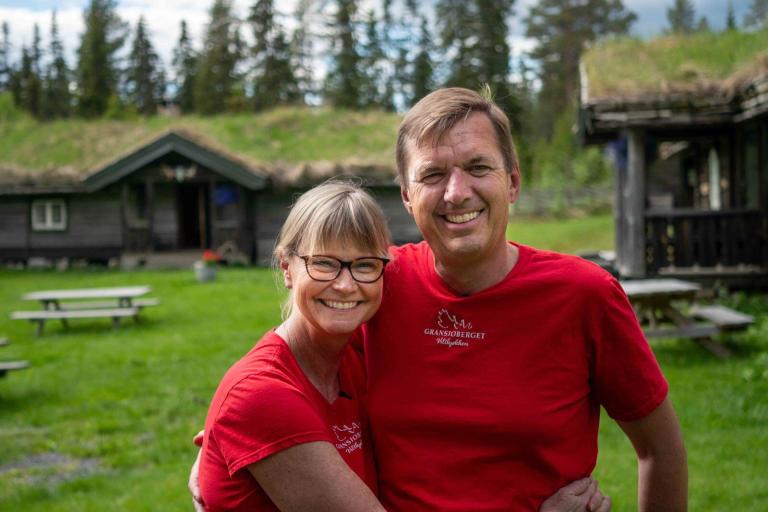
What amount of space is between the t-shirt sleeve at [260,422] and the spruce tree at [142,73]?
6995 cm

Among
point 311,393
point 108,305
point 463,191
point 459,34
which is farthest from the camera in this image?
point 459,34

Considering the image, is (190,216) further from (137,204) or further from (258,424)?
(258,424)

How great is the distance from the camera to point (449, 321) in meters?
2.37

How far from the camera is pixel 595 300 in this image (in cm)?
224

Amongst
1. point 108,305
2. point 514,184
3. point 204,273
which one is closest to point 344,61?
point 204,273

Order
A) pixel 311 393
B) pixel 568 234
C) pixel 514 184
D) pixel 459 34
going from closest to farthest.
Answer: pixel 311 393 < pixel 514 184 < pixel 568 234 < pixel 459 34

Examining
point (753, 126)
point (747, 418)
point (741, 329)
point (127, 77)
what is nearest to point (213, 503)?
point (747, 418)

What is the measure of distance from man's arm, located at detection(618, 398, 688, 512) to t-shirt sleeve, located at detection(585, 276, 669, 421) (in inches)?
2.5

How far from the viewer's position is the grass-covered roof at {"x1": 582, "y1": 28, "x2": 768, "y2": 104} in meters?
13.0

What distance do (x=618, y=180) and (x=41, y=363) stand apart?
12.9 metres

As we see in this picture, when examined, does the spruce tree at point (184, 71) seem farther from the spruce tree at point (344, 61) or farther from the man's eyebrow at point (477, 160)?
the man's eyebrow at point (477, 160)

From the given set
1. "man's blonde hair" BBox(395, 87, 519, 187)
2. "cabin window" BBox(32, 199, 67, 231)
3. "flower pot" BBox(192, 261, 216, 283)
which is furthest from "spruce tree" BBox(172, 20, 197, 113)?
"man's blonde hair" BBox(395, 87, 519, 187)

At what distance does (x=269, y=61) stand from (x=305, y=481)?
2193 inches

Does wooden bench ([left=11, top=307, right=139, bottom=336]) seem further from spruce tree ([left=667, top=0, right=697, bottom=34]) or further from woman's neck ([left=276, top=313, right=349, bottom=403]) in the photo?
spruce tree ([left=667, top=0, right=697, bottom=34])
